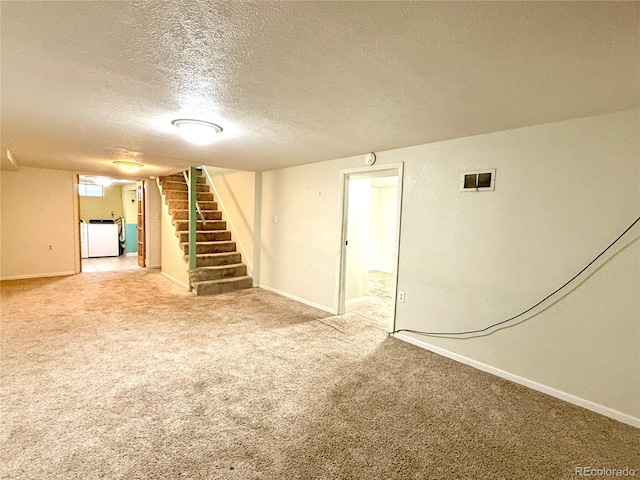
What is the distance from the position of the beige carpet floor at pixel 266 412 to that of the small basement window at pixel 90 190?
7295mm

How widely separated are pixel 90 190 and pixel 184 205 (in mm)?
5373

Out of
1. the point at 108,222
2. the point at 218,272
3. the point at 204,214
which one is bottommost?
the point at 218,272

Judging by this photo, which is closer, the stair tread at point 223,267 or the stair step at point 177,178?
the stair tread at point 223,267

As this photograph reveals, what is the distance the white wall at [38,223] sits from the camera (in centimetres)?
533

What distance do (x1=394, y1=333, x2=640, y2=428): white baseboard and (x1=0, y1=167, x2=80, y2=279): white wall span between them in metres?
6.57

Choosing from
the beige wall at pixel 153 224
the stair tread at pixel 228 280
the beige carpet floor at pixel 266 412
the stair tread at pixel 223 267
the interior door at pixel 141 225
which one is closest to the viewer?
the beige carpet floor at pixel 266 412

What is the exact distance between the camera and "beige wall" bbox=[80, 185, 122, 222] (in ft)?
30.3

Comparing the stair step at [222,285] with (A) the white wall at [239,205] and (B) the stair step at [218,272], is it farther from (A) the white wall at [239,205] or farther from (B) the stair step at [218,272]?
(A) the white wall at [239,205]

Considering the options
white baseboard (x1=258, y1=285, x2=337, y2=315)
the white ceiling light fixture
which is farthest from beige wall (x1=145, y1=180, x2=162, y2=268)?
white baseboard (x1=258, y1=285, x2=337, y2=315)

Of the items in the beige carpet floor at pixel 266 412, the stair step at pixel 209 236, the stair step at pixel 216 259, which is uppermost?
the stair step at pixel 209 236

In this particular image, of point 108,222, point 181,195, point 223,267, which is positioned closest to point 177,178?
point 181,195

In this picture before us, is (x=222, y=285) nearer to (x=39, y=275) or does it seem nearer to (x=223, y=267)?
(x=223, y=267)

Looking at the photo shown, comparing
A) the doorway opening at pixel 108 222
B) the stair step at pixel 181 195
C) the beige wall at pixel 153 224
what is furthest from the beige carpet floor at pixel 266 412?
the doorway opening at pixel 108 222

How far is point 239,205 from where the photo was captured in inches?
227
